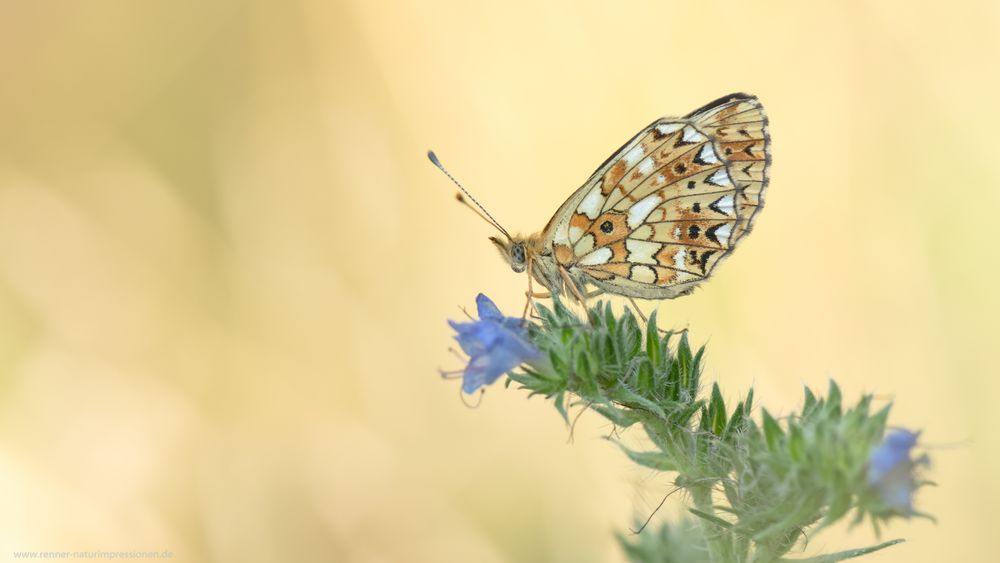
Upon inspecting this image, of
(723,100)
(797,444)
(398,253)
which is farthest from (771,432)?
(398,253)

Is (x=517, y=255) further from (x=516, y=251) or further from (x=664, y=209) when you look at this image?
(x=664, y=209)

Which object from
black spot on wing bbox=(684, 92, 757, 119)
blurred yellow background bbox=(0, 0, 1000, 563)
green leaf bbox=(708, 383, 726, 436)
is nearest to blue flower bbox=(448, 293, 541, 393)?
green leaf bbox=(708, 383, 726, 436)

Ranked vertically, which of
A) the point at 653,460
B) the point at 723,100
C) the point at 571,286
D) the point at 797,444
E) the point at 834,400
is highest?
the point at 723,100

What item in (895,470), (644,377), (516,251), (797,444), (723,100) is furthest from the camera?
(516,251)

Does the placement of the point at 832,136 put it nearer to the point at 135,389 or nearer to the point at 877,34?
the point at 877,34

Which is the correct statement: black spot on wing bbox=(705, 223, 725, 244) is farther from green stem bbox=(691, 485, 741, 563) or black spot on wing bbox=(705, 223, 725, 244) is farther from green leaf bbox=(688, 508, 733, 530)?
green leaf bbox=(688, 508, 733, 530)

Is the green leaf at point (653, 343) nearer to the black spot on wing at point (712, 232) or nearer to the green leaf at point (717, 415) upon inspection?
the green leaf at point (717, 415)
